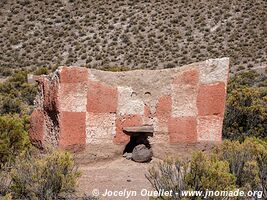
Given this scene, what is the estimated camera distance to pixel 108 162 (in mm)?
12109

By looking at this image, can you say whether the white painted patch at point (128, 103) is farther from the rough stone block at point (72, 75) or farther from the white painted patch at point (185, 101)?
the rough stone block at point (72, 75)

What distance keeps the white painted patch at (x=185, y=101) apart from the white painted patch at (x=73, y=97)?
7.41ft

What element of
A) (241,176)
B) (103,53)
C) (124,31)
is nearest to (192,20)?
(124,31)

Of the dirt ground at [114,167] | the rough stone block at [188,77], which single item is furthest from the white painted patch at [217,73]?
the dirt ground at [114,167]

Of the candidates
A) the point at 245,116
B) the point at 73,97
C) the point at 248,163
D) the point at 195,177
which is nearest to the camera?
the point at 195,177

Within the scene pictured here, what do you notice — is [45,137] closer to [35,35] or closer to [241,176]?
[241,176]

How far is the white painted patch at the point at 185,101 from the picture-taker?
12.4m

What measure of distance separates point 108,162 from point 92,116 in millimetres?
1187

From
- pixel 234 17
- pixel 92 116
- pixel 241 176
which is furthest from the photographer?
pixel 234 17

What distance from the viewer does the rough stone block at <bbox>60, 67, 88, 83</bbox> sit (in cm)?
1187

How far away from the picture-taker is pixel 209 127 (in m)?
12.4

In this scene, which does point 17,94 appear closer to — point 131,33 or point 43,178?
point 131,33

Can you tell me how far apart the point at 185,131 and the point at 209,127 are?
23.8 inches

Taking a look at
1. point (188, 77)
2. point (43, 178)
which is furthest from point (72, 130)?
point (43, 178)
